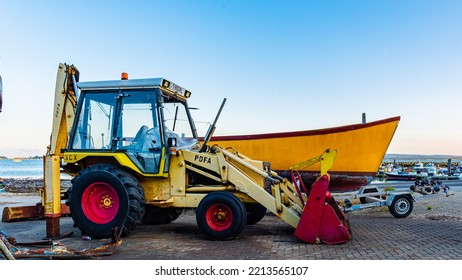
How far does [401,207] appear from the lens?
8.74m

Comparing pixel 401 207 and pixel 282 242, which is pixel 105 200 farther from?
pixel 401 207

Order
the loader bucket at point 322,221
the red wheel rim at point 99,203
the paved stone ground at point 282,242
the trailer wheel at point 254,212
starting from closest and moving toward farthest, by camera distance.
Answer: the paved stone ground at point 282,242 < the loader bucket at point 322,221 < the red wheel rim at point 99,203 < the trailer wheel at point 254,212

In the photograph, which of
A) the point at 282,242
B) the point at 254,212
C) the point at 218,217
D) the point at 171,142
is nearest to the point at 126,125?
the point at 171,142

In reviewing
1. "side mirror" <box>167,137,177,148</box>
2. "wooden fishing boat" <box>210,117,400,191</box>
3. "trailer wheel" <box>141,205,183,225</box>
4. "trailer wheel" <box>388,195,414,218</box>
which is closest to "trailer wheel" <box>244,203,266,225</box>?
"trailer wheel" <box>141,205,183,225</box>

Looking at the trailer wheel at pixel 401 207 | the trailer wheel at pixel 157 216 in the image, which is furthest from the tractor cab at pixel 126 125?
the trailer wheel at pixel 401 207

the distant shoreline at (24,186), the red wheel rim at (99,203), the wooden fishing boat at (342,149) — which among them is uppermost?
the wooden fishing boat at (342,149)

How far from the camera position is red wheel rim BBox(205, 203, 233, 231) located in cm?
643

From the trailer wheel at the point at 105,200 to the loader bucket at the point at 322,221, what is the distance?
2494mm

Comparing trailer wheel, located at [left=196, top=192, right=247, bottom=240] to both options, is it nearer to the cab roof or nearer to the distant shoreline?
the cab roof

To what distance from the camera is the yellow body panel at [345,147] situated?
32.4ft

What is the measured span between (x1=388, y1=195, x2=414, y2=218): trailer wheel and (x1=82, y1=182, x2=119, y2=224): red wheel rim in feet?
17.9

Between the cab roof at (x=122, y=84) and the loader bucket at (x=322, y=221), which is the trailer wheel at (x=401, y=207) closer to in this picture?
the loader bucket at (x=322, y=221)

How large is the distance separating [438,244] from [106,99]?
5.41 meters

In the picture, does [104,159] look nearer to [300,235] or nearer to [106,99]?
[106,99]
